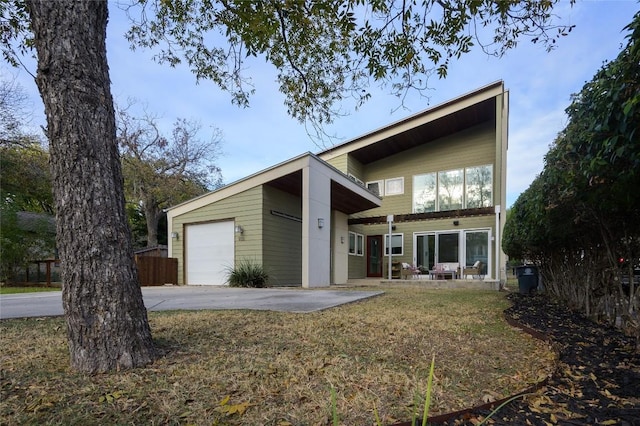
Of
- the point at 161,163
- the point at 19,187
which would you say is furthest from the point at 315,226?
the point at 161,163

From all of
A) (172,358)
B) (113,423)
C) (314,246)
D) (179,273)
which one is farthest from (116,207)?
(179,273)

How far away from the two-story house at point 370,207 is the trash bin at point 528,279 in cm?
185

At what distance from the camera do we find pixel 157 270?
11.9 meters

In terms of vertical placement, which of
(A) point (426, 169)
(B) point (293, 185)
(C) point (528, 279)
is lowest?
(C) point (528, 279)

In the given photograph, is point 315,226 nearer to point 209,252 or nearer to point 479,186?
point 209,252

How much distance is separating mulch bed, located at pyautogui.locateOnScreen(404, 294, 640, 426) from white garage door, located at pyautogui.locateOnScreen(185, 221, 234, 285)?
30.4 feet

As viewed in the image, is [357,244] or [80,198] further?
[357,244]

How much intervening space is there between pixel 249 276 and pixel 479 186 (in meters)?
9.72

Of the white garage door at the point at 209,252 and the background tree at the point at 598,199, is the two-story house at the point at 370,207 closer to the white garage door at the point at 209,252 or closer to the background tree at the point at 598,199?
the white garage door at the point at 209,252

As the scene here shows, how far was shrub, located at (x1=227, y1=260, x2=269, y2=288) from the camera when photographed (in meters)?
10.4

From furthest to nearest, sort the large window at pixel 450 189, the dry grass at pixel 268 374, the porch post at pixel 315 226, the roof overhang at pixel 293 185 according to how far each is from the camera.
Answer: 1. the large window at pixel 450 189
2. the roof overhang at pixel 293 185
3. the porch post at pixel 315 226
4. the dry grass at pixel 268 374

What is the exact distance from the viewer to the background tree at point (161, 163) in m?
21.1

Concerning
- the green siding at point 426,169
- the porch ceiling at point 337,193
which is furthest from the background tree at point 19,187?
the green siding at point 426,169

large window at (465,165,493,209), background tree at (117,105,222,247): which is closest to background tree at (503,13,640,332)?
large window at (465,165,493,209)
